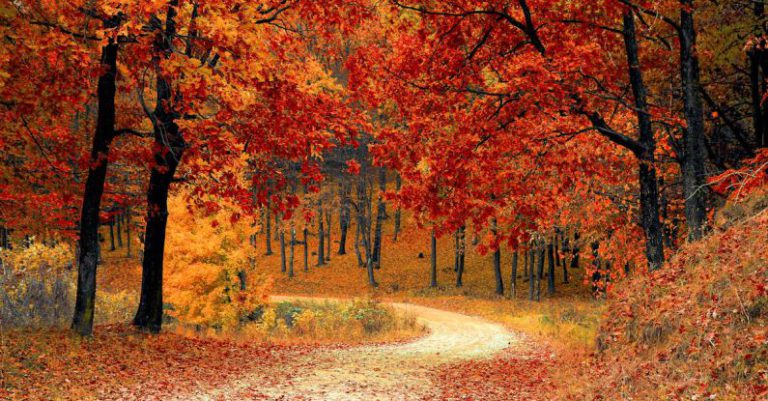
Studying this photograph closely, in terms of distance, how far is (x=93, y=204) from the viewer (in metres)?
11.6

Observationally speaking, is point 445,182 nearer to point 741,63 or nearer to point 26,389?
point 26,389

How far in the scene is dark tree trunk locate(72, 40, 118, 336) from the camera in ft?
37.3

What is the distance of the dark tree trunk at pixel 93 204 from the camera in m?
11.4

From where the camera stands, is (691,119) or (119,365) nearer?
(691,119)

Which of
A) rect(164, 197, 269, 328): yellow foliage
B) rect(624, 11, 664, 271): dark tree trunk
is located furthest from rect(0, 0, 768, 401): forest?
rect(164, 197, 269, 328): yellow foliage

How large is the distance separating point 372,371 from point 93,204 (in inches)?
266

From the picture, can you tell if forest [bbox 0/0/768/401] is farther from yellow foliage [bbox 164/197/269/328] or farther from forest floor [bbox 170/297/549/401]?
yellow foliage [bbox 164/197/269/328]

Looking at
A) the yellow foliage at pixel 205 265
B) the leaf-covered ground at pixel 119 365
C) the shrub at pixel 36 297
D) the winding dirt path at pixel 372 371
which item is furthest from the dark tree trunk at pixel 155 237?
the yellow foliage at pixel 205 265

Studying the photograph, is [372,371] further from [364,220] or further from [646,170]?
[364,220]

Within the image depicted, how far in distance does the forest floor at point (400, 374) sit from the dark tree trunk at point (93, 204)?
376cm

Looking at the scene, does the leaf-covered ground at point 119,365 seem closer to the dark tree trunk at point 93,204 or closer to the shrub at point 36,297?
the dark tree trunk at point 93,204

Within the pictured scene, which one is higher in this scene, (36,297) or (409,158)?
(409,158)

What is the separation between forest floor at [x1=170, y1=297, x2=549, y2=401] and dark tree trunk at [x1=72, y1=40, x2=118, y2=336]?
12.3ft

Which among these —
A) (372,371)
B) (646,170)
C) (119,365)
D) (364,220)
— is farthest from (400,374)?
(364,220)
